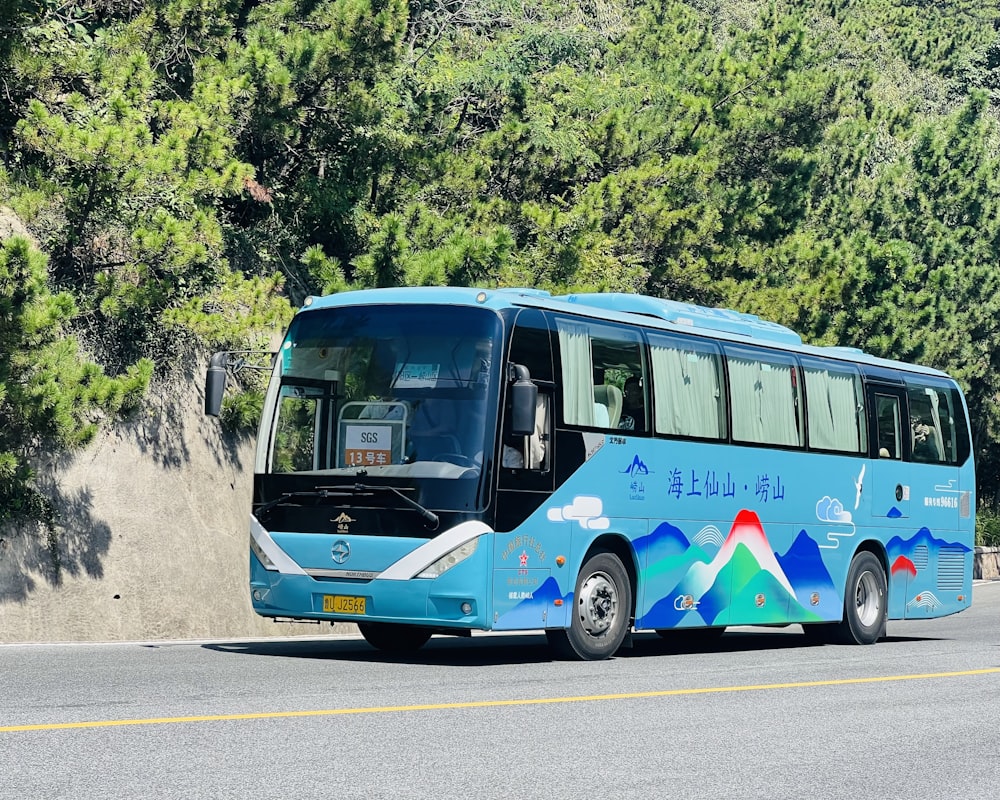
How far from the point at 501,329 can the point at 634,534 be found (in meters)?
2.70

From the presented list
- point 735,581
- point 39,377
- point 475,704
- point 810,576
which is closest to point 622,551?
point 735,581

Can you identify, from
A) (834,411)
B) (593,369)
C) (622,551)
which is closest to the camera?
(593,369)

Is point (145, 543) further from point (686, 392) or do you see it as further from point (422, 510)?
point (422, 510)

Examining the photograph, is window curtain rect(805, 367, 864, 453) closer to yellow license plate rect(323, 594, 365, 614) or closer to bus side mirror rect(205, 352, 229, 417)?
yellow license plate rect(323, 594, 365, 614)

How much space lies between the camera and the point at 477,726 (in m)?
9.09

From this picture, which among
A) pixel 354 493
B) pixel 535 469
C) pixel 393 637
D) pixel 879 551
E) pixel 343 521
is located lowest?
pixel 393 637

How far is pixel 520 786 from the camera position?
23.5ft

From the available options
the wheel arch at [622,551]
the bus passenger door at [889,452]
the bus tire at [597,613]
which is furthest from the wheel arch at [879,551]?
the bus tire at [597,613]

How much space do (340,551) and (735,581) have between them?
16.1 feet

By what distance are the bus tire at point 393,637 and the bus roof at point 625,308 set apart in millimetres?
3222

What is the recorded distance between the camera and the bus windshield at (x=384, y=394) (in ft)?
42.1

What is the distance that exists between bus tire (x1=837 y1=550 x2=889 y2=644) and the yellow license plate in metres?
7.35

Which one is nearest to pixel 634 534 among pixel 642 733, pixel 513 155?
pixel 642 733

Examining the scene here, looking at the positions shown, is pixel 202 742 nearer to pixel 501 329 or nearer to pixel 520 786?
pixel 520 786
